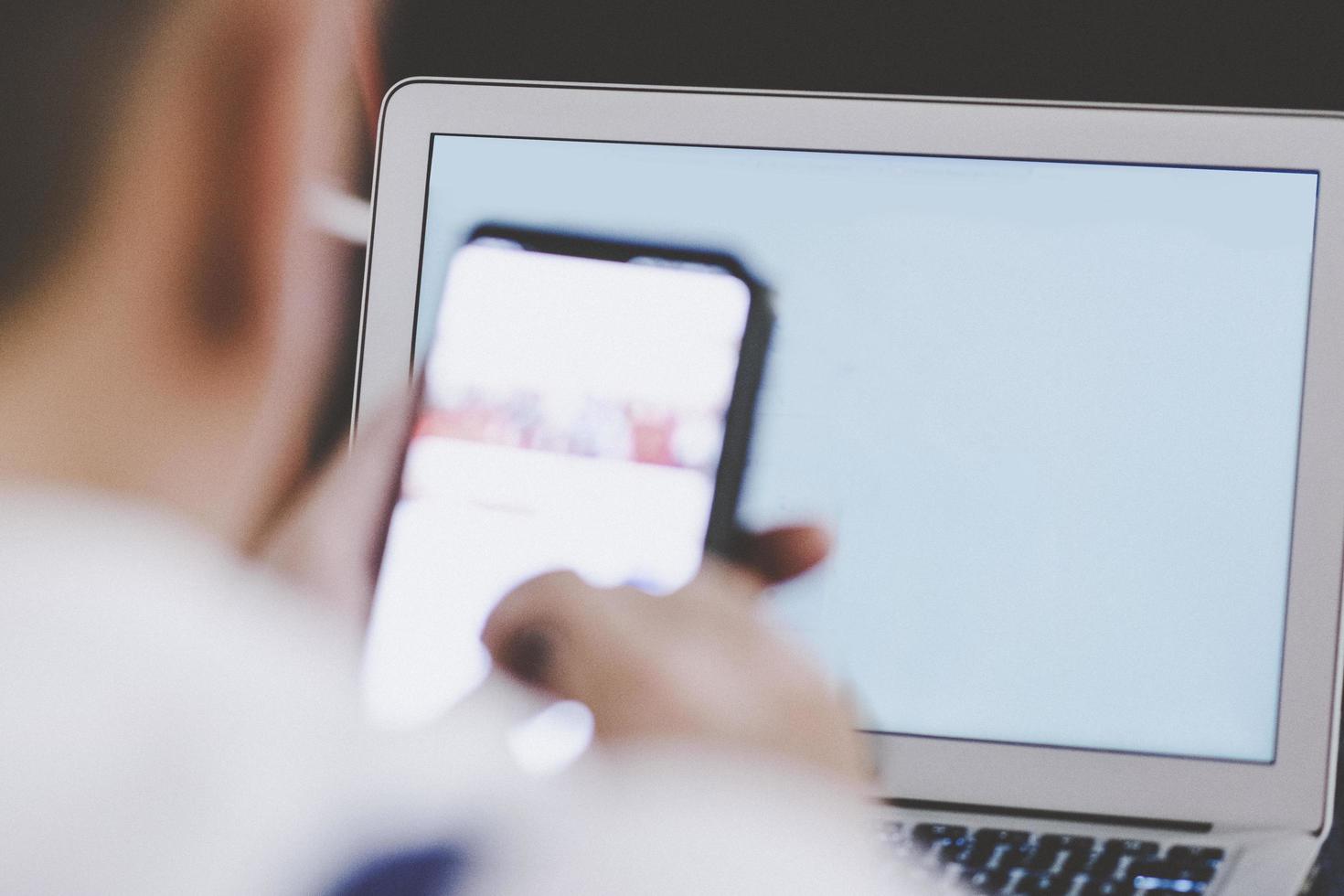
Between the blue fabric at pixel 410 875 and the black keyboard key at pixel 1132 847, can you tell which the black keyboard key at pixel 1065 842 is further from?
the blue fabric at pixel 410 875

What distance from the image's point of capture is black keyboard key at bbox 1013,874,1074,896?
15.9 inches

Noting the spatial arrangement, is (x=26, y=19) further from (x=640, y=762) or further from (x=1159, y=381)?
(x=1159, y=381)

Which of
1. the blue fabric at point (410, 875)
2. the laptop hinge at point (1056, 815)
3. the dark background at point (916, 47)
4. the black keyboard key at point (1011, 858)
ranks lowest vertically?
the blue fabric at point (410, 875)

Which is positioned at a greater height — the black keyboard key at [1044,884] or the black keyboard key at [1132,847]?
the black keyboard key at [1132,847]

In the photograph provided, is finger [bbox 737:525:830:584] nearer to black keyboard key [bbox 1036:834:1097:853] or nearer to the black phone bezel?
the black phone bezel

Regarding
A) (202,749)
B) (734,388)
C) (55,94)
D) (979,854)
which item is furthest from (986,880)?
(55,94)

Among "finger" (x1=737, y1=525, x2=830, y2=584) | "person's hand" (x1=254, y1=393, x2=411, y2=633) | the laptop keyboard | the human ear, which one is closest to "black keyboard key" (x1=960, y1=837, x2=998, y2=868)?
the laptop keyboard

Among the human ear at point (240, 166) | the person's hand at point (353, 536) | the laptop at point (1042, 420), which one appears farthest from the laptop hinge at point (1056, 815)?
the human ear at point (240, 166)

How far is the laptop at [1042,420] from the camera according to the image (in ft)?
1.20

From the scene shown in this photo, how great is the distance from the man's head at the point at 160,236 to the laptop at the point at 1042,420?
0.07 meters

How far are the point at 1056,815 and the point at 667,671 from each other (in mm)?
187

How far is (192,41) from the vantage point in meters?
0.34

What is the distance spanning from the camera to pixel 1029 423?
14.8 inches

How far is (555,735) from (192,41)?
0.32 metres
